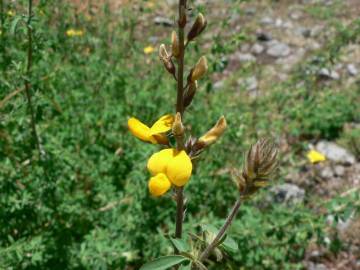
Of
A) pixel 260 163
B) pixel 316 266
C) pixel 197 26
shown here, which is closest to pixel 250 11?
pixel 316 266

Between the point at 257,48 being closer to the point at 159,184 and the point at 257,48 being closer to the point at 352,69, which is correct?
the point at 352,69

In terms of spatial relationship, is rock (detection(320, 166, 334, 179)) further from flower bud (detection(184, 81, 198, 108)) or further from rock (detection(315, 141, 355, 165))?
flower bud (detection(184, 81, 198, 108))

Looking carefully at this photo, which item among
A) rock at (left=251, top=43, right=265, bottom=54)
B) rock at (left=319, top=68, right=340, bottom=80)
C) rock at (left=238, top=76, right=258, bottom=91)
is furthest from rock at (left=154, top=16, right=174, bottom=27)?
rock at (left=319, top=68, right=340, bottom=80)

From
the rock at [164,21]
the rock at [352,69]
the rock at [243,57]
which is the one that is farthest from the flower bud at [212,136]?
the rock at [164,21]

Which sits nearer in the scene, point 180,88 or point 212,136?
point 180,88

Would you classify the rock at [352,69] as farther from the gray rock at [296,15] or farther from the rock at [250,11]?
the rock at [250,11]

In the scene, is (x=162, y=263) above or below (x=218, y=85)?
above

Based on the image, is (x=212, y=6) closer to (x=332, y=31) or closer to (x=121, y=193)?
(x=332, y=31)
